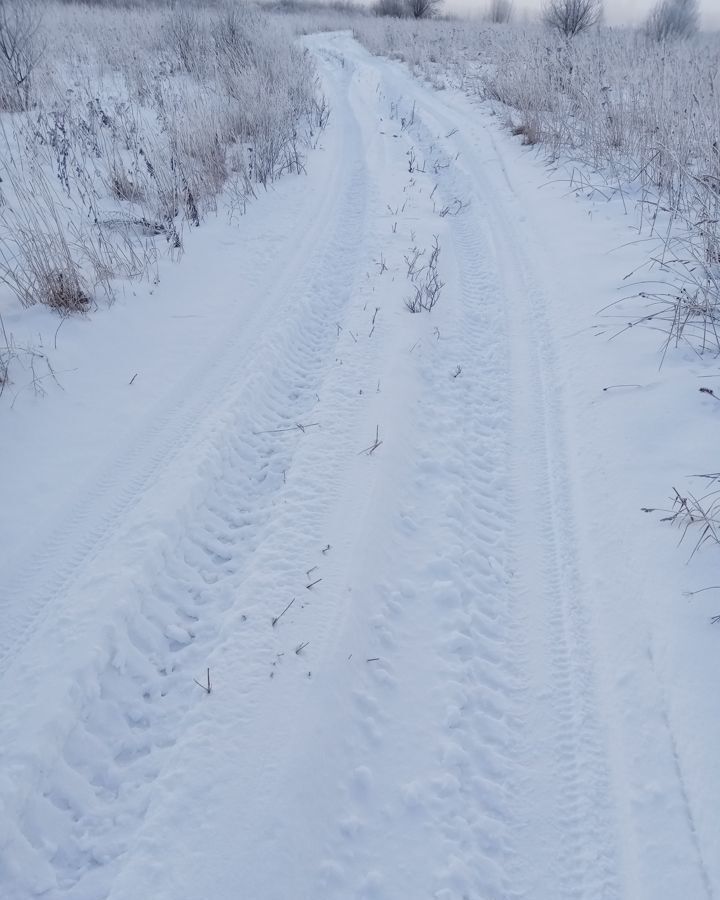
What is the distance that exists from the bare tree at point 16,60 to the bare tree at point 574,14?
13095mm

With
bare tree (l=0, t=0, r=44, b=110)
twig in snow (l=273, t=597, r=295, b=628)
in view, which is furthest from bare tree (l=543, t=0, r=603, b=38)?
twig in snow (l=273, t=597, r=295, b=628)

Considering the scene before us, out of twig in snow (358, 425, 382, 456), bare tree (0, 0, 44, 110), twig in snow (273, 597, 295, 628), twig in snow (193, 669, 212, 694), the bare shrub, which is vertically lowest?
twig in snow (193, 669, 212, 694)

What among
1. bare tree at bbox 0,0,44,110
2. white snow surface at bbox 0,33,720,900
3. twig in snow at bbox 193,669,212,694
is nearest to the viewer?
white snow surface at bbox 0,33,720,900

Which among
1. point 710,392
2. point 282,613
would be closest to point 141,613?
point 282,613

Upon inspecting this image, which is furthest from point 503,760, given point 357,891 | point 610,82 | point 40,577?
point 610,82

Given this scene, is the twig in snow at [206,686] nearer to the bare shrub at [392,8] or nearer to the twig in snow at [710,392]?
the twig in snow at [710,392]

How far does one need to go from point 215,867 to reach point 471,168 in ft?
25.1

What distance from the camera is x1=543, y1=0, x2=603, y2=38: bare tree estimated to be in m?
15.0

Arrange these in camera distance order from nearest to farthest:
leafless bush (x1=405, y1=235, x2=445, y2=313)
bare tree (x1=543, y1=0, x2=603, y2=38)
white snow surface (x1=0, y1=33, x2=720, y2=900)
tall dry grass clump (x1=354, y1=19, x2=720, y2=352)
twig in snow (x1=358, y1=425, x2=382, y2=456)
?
white snow surface (x1=0, y1=33, x2=720, y2=900)
twig in snow (x1=358, y1=425, x2=382, y2=456)
tall dry grass clump (x1=354, y1=19, x2=720, y2=352)
leafless bush (x1=405, y1=235, x2=445, y2=313)
bare tree (x1=543, y1=0, x2=603, y2=38)

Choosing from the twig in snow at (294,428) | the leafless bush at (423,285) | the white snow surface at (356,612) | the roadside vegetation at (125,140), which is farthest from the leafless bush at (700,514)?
the roadside vegetation at (125,140)

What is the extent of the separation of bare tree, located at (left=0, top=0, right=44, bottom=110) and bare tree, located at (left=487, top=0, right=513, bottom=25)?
95.5 ft

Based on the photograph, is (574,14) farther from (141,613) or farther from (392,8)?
(392,8)

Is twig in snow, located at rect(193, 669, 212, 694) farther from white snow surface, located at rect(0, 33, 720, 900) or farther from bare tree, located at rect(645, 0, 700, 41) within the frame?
bare tree, located at rect(645, 0, 700, 41)

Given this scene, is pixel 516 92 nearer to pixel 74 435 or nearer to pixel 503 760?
pixel 74 435
